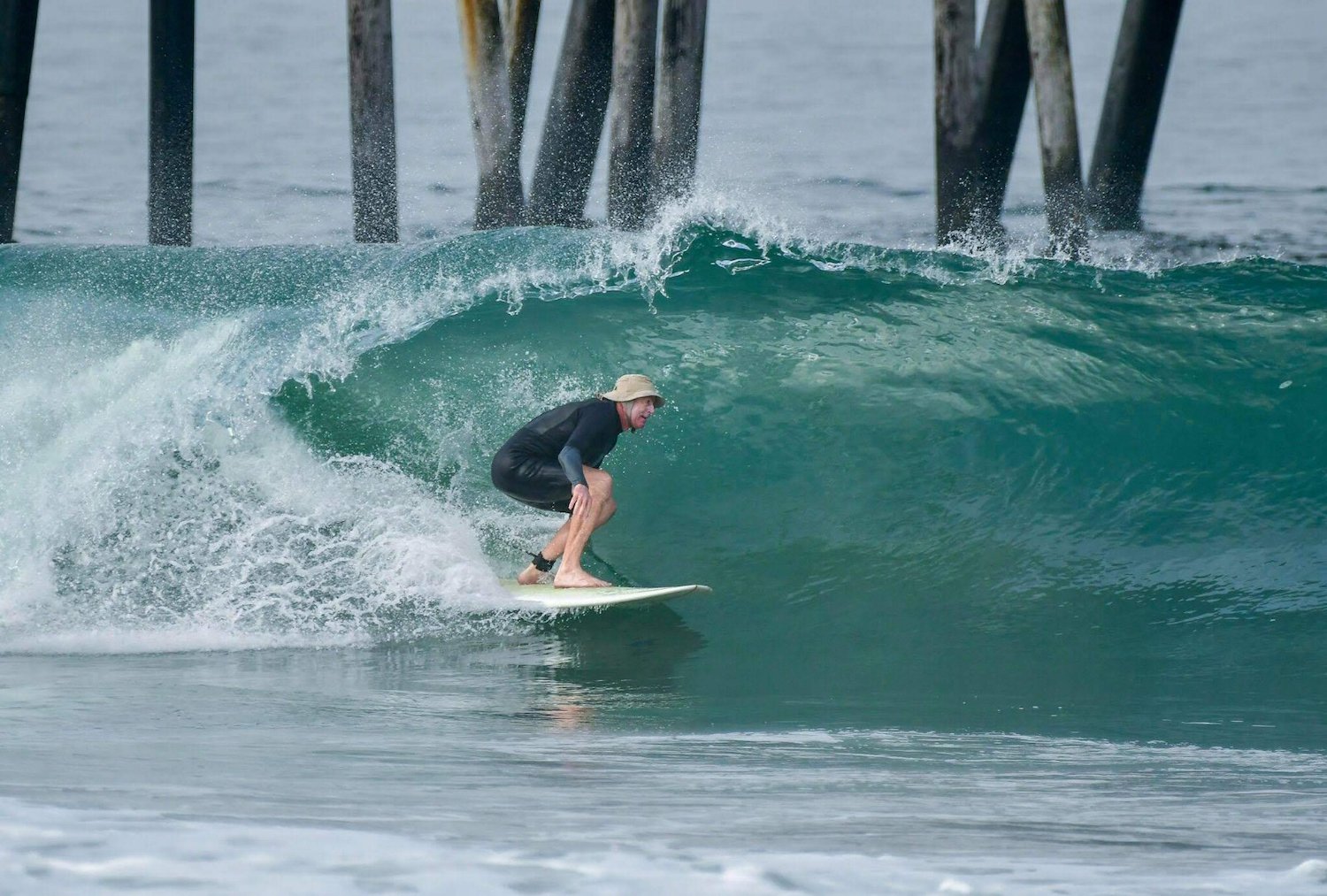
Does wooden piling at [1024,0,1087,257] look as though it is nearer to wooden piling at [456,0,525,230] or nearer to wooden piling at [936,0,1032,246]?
wooden piling at [936,0,1032,246]

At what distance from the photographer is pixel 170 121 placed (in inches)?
397

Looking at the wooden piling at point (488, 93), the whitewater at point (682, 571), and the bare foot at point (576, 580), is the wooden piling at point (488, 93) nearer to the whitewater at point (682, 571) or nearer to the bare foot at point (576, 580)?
the whitewater at point (682, 571)

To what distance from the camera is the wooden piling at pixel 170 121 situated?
33.0 feet

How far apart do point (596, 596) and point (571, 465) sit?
505mm

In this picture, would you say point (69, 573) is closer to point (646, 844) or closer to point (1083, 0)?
point (646, 844)

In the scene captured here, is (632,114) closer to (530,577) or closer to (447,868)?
(530,577)

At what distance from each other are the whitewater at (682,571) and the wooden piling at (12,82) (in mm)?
585

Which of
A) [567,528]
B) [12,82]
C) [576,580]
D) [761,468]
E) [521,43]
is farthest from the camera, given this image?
[521,43]

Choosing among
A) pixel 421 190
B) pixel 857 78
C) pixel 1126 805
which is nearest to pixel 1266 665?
pixel 1126 805

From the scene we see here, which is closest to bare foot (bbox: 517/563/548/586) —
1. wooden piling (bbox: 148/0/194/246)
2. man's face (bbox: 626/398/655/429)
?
man's face (bbox: 626/398/655/429)

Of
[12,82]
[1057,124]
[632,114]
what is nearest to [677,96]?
[632,114]

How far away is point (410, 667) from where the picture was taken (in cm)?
493

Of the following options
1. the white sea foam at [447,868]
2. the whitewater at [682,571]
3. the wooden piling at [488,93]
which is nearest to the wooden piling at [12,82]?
the whitewater at [682,571]

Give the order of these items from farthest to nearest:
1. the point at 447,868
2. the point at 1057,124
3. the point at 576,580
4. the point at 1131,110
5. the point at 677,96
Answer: the point at 1131,110
the point at 677,96
the point at 1057,124
the point at 576,580
the point at 447,868
